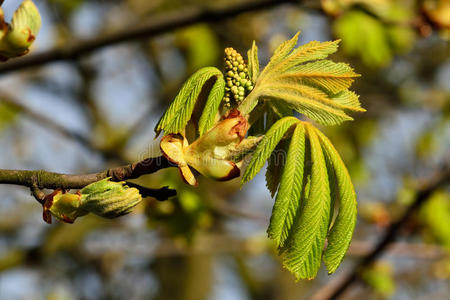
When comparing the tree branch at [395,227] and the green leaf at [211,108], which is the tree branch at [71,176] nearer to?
the green leaf at [211,108]

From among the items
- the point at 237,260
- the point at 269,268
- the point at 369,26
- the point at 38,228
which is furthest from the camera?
the point at 269,268

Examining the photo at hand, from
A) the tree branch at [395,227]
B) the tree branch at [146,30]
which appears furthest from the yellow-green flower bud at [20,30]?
the tree branch at [395,227]

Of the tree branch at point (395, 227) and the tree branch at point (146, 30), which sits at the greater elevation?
the tree branch at point (146, 30)

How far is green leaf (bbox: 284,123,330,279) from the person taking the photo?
829 mm

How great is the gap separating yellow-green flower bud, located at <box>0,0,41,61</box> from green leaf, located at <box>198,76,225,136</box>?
0.33m

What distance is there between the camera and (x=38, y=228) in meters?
4.18

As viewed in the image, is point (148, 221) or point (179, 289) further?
point (179, 289)

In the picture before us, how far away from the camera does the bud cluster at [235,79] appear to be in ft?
Answer: 3.06

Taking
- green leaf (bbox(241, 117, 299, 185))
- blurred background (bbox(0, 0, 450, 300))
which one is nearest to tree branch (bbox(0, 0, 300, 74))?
blurred background (bbox(0, 0, 450, 300))

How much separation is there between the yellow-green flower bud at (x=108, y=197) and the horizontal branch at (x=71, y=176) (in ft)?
0.09

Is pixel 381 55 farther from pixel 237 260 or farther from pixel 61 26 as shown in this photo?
pixel 237 260

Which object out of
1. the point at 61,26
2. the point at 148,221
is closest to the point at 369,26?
the point at 148,221

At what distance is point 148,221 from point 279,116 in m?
1.37

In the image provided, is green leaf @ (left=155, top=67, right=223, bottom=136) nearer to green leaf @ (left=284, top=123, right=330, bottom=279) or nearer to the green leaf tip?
the green leaf tip
